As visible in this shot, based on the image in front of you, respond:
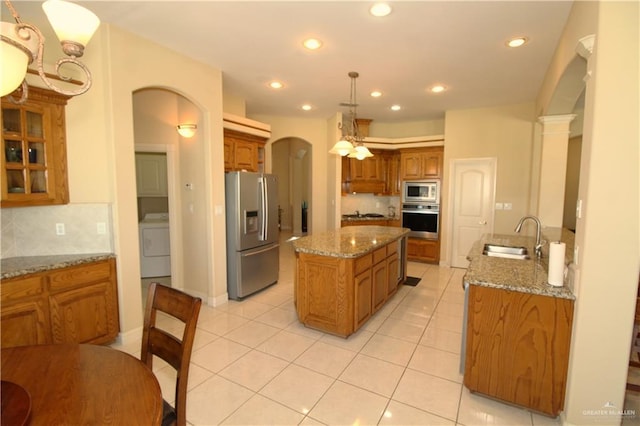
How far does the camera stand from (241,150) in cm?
432

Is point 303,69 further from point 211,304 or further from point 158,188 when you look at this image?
point 158,188

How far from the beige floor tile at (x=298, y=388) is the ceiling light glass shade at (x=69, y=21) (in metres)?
2.28

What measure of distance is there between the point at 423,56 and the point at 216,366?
3599 mm

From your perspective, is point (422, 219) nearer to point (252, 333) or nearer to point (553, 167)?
point (553, 167)

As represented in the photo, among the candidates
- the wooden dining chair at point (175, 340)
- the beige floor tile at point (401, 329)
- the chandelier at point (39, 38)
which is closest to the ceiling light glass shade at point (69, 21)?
the chandelier at point (39, 38)

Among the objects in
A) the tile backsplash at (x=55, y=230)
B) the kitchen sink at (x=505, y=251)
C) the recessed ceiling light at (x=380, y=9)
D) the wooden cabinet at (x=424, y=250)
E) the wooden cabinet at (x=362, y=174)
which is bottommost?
the wooden cabinet at (x=424, y=250)

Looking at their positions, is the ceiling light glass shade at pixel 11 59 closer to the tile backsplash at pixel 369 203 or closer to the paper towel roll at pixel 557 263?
the paper towel roll at pixel 557 263

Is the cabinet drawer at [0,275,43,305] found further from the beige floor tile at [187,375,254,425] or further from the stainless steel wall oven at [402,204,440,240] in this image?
the stainless steel wall oven at [402,204,440,240]

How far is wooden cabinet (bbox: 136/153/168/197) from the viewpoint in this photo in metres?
5.32

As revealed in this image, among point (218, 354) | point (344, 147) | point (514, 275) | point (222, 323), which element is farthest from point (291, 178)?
point (514, 275)

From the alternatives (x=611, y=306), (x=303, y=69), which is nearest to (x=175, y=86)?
(x=303, y=69)

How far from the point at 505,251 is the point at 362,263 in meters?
1.52

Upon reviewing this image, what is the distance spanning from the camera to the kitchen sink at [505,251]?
10.2ft

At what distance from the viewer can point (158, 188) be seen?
213 inches
